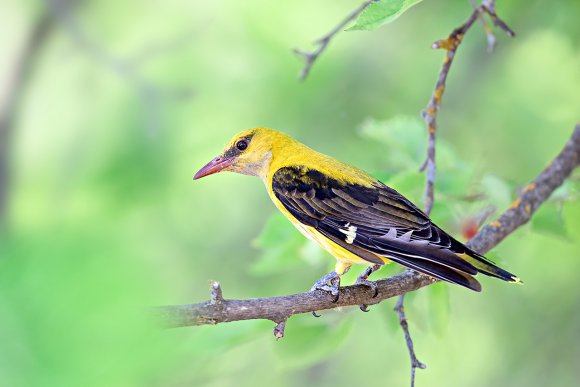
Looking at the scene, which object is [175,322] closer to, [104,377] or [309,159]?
[104,377]

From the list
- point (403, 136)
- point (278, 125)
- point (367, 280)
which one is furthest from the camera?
point (278, 125)

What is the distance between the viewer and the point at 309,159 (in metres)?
3.67

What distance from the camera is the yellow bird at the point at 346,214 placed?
2717mm

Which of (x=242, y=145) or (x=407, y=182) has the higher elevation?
(x=242, y=145)

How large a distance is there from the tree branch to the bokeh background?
28cm

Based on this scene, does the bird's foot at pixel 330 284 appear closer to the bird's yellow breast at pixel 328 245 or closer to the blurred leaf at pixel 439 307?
the bird's yellow breast at pixel 328 245

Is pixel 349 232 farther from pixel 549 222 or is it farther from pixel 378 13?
pixel 378 13

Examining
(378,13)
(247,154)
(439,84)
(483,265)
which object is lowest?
(483,265)

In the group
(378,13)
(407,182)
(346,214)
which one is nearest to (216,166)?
(346,214)

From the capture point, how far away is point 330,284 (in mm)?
2773

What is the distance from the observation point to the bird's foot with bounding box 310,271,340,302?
2.64 meters

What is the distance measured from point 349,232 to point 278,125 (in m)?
2.38

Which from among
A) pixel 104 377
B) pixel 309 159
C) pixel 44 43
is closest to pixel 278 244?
pixel 309 159

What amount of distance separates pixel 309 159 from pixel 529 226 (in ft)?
3.42
